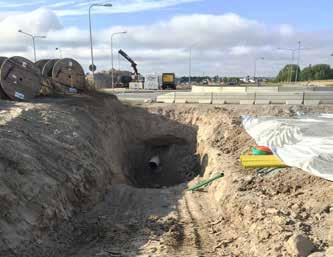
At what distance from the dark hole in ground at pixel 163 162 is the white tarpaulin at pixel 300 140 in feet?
12.5

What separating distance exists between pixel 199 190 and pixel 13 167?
690 cm

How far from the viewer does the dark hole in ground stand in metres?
21.0

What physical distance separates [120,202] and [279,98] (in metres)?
14.2

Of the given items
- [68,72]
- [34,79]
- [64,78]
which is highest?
[68,72]

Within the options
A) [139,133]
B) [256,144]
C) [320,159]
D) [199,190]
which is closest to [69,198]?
[199,190]

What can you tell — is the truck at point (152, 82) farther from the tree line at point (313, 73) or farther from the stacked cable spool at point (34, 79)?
the tree line at point (313, 73)

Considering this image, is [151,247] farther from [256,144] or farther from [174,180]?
[174,180]

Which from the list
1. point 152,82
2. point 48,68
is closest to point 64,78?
point 48,68

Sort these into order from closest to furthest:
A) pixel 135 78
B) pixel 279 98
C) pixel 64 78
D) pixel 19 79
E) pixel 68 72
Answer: pixel 19 79, pixel 68 72, pixel 64 78, pixel 279 98, pixel 135 78

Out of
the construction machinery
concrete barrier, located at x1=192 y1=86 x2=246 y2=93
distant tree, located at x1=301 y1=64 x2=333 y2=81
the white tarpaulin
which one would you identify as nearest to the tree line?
distant tree, located at x1=301 y1=64 x2=333 y2=81

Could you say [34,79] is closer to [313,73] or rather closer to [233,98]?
[233,98]

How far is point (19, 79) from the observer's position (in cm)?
1839

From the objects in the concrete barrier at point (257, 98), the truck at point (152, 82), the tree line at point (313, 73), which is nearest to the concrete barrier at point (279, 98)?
the concrete barrier at point (257, 98)

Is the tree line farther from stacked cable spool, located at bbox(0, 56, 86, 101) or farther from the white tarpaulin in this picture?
the white tarpaulin
